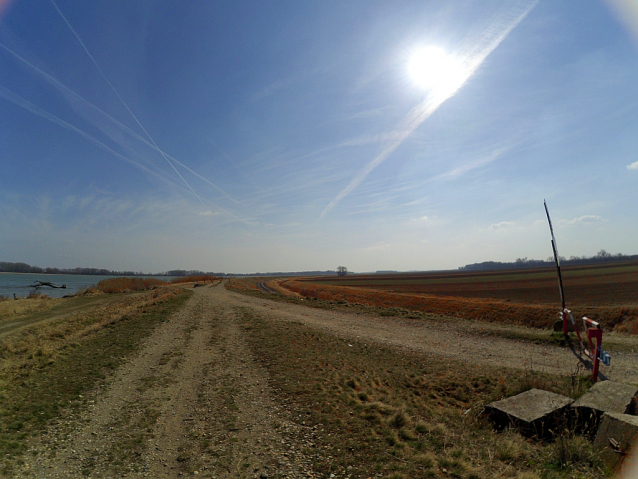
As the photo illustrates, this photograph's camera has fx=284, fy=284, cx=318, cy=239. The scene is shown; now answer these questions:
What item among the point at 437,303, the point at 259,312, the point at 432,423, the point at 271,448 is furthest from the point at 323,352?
the point at 437,303

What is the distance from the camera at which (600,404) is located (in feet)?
19.1

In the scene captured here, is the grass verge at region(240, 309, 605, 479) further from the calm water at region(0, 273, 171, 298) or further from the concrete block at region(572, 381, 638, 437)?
the calm water at region(0, 273, 171, 298)

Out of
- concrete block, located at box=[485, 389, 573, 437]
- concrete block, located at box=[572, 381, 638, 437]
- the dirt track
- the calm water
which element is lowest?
the calm water

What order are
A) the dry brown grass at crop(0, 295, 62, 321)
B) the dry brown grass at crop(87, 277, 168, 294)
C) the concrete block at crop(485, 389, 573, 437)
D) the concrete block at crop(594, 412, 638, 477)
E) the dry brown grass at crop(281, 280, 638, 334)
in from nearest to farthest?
the concrete block at crop(594, 412, 638, 477) < the concrete block at crop(485, 389, 573, 437) < the dry brown grass at crop(281, 280, 638, 334) < the dry brown grass at crop(0, 295, 62, 321) < the dry brown grass at crop(87, 277, 168, 294)

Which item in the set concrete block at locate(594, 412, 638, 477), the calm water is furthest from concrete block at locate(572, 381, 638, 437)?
the calm water

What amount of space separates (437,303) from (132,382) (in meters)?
31.6

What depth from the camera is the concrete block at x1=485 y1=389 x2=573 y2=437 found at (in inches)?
→ 229

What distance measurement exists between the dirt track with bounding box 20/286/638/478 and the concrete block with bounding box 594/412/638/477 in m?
4.52

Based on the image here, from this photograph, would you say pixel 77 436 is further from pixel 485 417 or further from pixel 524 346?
pixel 524 346

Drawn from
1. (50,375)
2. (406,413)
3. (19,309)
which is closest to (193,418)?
(406,413)

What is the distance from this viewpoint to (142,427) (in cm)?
607

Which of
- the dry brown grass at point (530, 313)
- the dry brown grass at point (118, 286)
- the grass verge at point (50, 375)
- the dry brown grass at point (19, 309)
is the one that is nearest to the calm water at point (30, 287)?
the dry brown grass at point (118, 286)

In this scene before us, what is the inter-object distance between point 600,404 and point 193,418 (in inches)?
341

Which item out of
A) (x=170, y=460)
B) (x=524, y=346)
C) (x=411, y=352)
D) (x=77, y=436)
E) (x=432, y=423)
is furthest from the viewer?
(x=524, y=346)
